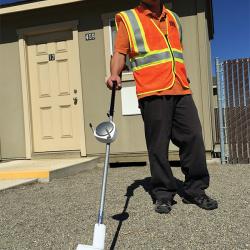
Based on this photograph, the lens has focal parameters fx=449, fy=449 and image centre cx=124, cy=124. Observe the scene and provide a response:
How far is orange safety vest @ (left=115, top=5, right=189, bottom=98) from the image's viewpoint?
3.92m

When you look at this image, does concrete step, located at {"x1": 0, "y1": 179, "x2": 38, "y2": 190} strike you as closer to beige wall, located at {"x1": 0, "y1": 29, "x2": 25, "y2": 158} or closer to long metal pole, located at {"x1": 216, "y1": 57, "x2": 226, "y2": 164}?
beige wall, located at {"x1": 0, "y1": 29, "x2": 25, "y2": 158}

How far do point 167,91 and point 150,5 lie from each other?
2.64 feet

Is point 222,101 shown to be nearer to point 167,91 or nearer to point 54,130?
point 54,130

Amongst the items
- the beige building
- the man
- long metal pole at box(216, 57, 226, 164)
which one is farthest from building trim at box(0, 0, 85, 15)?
the man

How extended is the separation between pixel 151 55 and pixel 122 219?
1444 mm

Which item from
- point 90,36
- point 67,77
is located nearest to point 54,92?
point 67,77

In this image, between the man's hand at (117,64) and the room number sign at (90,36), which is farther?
the room number sign at (90,36)

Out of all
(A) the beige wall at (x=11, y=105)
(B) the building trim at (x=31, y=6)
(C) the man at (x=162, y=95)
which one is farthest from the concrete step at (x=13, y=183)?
(B) the building trim at (x=31, y=6)

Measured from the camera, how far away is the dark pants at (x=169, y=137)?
13.0 ft

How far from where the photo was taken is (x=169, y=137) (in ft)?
13.3

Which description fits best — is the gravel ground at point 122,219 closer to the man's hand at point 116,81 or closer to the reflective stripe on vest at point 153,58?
the man's hand at point 116,81

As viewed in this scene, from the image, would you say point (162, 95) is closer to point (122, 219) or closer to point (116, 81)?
point (116, 81)

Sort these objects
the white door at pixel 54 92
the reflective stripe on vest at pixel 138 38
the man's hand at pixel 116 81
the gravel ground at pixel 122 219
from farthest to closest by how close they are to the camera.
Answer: the white door at pixel 54 92, the reflective stripe on vest at pixel 138 38, the man's hand at pixel 116 81, the gravel ground at pixel 122 219

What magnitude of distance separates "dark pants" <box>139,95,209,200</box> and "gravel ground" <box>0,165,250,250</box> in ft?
0.75
